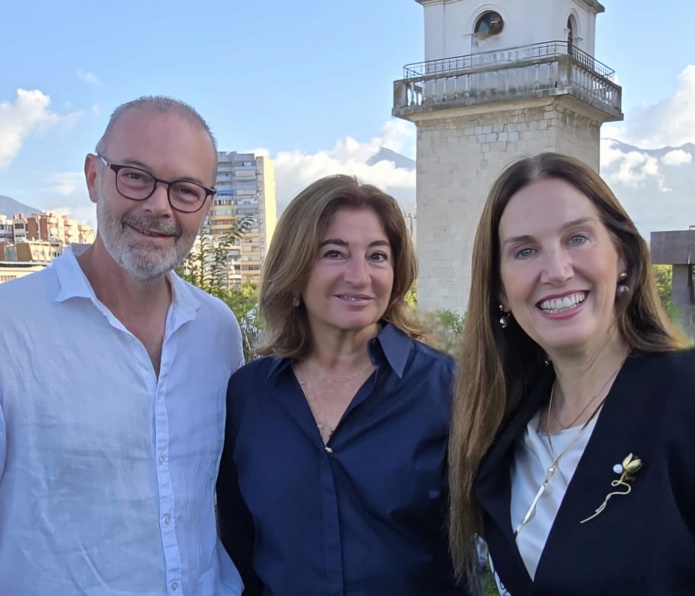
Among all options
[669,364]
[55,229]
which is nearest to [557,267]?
[669,364]

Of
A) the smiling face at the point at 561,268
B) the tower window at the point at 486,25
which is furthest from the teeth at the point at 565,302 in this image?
the tower window at the point at 486,25

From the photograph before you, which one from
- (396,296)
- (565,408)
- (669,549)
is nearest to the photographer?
(669,549)

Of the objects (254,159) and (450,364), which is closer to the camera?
(450,364)

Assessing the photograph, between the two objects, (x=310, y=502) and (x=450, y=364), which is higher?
(x=450, y=364)

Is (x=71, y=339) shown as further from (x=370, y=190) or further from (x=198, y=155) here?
(x=370, y=190)

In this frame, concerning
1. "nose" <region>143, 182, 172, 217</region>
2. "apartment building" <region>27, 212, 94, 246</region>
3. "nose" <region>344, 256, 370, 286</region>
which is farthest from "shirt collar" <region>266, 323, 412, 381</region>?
"apartment building" <region>27, 212, 94, 246</region>

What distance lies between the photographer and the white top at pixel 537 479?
1.70 meters

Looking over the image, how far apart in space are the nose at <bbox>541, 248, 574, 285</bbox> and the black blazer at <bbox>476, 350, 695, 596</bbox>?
0.26 metres

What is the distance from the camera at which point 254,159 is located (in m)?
24.6

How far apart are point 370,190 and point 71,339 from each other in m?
1.12

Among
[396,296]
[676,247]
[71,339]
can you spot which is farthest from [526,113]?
[71,339]

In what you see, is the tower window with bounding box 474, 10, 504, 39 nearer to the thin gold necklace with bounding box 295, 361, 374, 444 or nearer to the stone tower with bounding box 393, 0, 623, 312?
the stone tower with bounding box 393, 0, 623, 312

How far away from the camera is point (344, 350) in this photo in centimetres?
243

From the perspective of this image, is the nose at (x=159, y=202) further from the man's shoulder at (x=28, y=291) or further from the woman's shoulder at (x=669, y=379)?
the woman's shoulder at (x=669, y=379)
